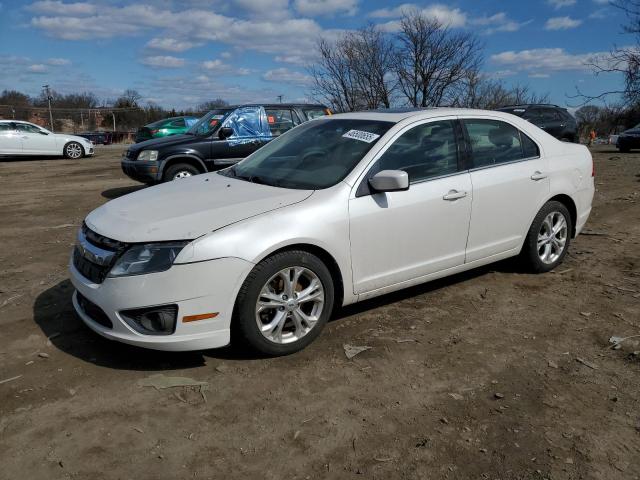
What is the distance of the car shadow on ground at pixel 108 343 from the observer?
3.57 metres

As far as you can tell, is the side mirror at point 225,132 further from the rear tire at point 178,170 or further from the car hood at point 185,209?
the car hood at point 185,209

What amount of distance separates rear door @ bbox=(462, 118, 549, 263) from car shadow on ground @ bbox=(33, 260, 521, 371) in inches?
27.3

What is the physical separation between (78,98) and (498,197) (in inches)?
2839

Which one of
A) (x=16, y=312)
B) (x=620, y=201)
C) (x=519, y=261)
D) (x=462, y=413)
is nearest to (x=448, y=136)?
(x=519, y=261)

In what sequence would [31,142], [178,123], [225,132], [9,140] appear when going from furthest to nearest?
[178,123], [31,142], [9,140], [225,132]

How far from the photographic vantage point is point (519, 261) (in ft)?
Answer: 17.2

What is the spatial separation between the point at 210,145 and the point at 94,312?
258 inches

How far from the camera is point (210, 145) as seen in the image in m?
9.70

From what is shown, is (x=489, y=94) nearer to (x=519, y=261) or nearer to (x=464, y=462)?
(x=519, y=261)

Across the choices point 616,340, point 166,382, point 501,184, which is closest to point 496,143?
point 501,184

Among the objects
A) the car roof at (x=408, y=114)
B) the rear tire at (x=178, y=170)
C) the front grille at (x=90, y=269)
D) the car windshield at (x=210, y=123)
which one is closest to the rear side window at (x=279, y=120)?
the car windshield at (x=210, y=123)

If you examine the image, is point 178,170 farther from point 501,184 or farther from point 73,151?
point 73,151

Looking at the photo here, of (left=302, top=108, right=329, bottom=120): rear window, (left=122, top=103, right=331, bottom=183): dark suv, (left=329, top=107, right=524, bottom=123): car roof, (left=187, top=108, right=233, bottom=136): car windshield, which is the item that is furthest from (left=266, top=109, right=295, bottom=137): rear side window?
(left=329, top=107, right=524, bottom=123): car roof

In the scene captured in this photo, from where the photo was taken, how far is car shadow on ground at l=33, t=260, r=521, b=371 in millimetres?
Answer: 3568
